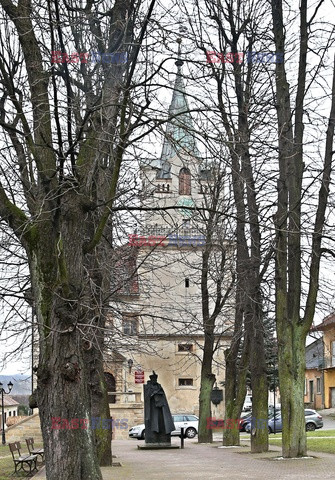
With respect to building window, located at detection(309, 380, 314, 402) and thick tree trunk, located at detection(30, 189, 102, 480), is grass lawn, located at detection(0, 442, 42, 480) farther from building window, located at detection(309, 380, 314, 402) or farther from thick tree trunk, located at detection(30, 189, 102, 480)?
building window, located at detection(309, 380, 314, 402)

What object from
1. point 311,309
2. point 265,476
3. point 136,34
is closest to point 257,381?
point 311,309

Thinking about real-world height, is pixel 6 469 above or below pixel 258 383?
below

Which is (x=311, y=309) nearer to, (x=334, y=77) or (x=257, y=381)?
(x=257, y=381)


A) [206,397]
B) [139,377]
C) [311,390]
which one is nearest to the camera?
[206,397]

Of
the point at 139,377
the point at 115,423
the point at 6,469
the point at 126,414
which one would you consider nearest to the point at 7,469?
the point at 6,469

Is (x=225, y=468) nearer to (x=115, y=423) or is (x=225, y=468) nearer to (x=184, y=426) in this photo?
(x=184, y=426)

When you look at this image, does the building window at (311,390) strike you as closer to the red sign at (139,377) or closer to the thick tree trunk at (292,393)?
the red sign at (139,377)

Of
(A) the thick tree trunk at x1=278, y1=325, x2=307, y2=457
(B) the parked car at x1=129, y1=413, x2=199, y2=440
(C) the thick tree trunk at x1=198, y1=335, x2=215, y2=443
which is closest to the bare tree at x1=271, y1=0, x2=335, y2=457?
(A) the thick tree trunk at x1=278, y1=325, x2=307, y2=457

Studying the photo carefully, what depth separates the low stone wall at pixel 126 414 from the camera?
4757 centimetres

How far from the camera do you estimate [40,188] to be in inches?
389

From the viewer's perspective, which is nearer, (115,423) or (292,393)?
(292,393)

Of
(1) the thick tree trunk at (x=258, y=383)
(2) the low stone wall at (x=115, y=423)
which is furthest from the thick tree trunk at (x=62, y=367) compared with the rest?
(2) the low stone wall at (x=115, y=423)

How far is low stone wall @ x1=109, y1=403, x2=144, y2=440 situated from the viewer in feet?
156

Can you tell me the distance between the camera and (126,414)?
49094mm
